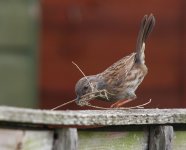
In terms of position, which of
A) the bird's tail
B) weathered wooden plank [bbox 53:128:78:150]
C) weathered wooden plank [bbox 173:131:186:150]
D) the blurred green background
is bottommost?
weathered wooden plank [bbox 53:128:78:150]

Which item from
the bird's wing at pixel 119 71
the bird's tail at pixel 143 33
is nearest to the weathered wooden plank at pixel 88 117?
the bird's wing at pixel 119 71

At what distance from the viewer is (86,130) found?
3.61m

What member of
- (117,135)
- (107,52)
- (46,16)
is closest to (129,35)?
(107,52)

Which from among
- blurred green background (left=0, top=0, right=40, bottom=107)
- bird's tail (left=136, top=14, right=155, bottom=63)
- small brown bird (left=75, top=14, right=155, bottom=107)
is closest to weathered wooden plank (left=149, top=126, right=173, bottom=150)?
small brown bird (left=75, top=14, right=155, bottom=107)

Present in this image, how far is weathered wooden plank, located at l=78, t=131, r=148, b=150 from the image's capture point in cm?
361

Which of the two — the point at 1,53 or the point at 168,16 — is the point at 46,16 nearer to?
the point at 1,53

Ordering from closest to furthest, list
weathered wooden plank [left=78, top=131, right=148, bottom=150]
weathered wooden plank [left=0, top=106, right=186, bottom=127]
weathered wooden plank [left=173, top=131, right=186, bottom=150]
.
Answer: weathered wooden plank [left=0, top=106, right=186, bottom=127] → weathered wooden plank [left=78, top=131, right=148, bottom=150] → weathered wooden plank [left=173, top=131, right=186, bottom=150]

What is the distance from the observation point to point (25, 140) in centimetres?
333

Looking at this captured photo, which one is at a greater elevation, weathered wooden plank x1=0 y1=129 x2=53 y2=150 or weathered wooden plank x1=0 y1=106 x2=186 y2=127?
weathered wooden plank x1=0 y1=106 x2=186 y2=127

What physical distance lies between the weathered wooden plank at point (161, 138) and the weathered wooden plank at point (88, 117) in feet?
0.12

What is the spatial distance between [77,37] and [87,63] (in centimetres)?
27

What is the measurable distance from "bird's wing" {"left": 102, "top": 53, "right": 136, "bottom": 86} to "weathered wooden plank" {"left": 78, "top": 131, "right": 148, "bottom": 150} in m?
1.67

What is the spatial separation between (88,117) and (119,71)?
7.20ft

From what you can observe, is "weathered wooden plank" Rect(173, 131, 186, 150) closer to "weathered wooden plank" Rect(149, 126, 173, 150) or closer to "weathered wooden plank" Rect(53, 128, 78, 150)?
"weathered wooden plank" Rect(149, 126, 173, 150)
